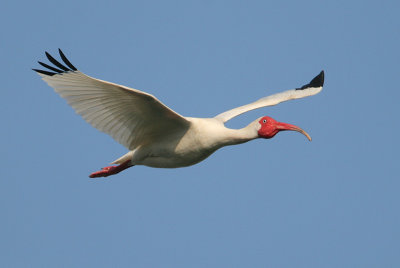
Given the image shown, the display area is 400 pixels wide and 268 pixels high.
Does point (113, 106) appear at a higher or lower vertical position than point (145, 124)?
higher

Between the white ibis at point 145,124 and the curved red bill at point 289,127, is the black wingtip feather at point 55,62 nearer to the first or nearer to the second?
the white ibis at point 145,124

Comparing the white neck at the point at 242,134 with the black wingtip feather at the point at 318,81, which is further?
the black wingtip feather at the point at 318,81

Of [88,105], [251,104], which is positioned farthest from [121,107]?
[251,104]

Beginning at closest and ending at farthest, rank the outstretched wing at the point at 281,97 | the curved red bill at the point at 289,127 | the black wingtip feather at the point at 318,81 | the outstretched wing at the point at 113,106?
the outstretched wing at the point at 113,106, the curved red bill at the point at 289,127, the outstretched wing at the point at 281,97, the black wingtip feather at the point at 318,81

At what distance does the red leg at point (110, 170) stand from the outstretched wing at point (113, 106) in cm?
110

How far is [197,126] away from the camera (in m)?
11.5

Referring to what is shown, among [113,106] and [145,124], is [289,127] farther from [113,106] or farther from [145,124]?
[113,106]

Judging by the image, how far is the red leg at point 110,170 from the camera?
41.6ft

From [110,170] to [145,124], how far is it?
6.57ft

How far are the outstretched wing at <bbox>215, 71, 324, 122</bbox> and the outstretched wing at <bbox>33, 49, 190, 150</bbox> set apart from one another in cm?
218

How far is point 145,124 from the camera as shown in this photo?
11414 millimetres

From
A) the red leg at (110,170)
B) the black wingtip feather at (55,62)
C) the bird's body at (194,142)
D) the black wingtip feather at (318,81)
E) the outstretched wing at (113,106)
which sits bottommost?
the red leg at (110,170)

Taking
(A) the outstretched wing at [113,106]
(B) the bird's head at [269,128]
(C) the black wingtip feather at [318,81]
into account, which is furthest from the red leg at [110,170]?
(C) the black wingtip feather at [318,81]

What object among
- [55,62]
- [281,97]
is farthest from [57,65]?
[281,97]
